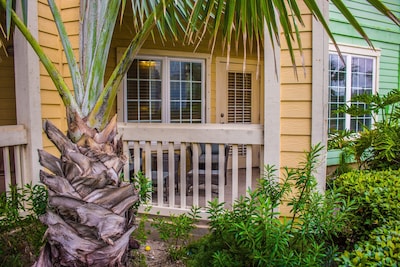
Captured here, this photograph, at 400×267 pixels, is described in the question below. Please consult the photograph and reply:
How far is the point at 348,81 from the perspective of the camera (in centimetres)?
707

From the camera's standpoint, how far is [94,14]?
209 centimetres

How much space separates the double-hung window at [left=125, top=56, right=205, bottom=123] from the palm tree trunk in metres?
4.03

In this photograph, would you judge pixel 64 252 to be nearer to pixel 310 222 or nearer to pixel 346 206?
pixel 310 222

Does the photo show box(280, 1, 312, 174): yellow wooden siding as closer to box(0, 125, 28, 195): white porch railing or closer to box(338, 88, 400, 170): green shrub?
box(338, 88, 400, 170): green shrub

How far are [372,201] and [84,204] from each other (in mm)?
2245

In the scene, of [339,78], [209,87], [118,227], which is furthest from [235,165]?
[339,78]

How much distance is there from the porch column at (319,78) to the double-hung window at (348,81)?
413cm

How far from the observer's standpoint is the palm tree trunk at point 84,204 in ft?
5.94

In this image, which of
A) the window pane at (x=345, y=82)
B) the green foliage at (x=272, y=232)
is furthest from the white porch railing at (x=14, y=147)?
the window pane at (x=345, y=82)

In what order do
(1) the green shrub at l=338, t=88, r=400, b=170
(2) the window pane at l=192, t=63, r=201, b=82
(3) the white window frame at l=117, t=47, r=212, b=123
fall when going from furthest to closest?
(2) the window pane at l=192, t=63, r=201, b=82 < (3) the white window frame at l=117, t=47, r=212, b=123 < (1) the green shrub at l=338, t=88, r=400, b=170

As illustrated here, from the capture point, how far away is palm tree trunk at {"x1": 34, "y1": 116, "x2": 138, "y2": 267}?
71.2 inches

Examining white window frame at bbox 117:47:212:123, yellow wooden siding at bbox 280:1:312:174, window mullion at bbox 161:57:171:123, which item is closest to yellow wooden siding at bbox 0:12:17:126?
white window frame at bbox 117:47:212:123

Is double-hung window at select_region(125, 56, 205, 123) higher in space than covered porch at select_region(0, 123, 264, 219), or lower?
higher

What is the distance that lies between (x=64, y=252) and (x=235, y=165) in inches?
74.2
